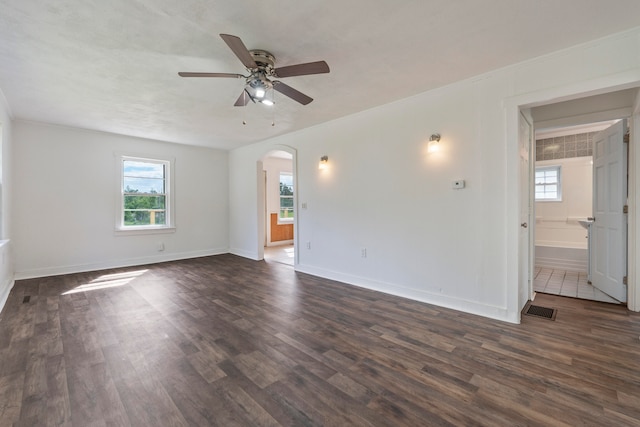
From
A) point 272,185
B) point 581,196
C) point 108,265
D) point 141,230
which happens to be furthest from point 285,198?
point 581,196

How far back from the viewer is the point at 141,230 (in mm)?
5809

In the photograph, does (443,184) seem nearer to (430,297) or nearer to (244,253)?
(430,297)

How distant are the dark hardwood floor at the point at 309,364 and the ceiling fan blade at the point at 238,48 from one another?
2.35 m

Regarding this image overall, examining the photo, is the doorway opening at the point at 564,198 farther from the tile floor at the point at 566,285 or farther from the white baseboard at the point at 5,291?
the white baseboard at the point at 5,291

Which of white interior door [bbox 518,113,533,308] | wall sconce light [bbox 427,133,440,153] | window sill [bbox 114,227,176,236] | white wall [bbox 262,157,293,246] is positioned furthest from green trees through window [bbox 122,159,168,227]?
white interior door [bbox 518,113,533,308]

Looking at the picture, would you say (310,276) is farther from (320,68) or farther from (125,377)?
(320,68)

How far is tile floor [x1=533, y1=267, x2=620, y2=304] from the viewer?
3615 mm

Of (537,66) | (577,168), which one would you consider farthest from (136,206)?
(577,168)

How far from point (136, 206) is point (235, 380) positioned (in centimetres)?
527

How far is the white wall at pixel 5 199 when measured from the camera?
3.59 metres

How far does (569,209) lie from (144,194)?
8.90 metres

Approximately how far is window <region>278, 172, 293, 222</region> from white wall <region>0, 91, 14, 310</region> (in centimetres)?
582

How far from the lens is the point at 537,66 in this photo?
2.67 meters

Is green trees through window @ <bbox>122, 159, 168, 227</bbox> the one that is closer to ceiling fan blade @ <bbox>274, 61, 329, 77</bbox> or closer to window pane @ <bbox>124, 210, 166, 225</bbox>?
window pane @ <bbox>124, 210, 166, 225</bbox>
